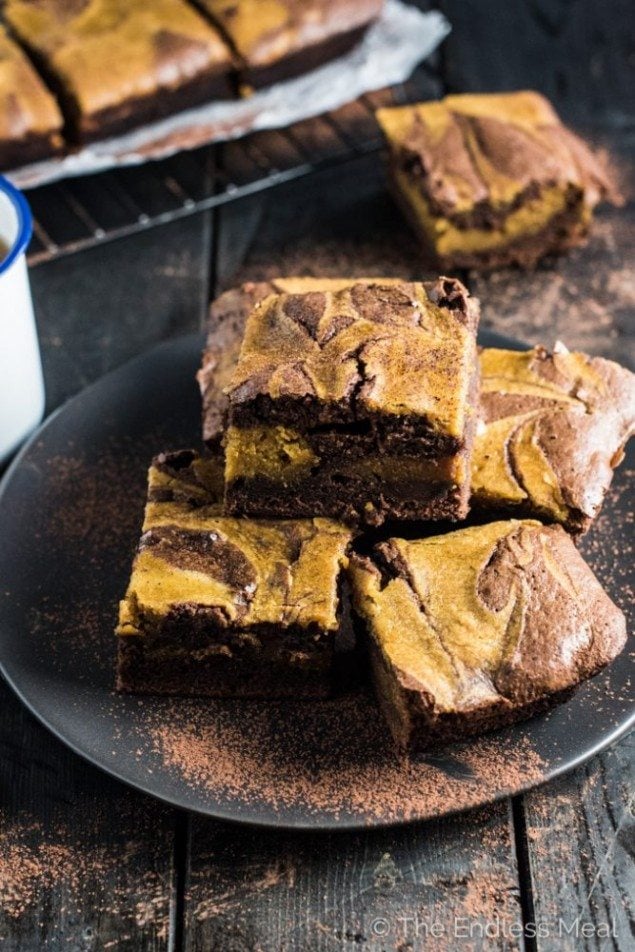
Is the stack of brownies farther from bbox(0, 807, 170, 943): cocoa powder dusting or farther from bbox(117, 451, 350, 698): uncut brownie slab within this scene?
bbox(0, 807, 170, 943): cocoa powder dusting

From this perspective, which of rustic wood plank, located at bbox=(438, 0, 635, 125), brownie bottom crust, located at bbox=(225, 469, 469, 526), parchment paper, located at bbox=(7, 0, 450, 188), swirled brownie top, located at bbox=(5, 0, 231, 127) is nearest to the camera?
brownie bottom crust, located at bbox=(225, 469, 469, 526)

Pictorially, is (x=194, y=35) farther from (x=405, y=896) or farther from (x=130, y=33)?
(x=405, y=896)

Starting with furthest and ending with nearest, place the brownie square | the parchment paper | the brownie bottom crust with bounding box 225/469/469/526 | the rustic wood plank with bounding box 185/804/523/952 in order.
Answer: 1. the parchment paper
2. the brownie square
3. the brownie bottom crust with bounding box 225/469/469/526
4. the rustic wood plank with bounding box 185/804/523/952

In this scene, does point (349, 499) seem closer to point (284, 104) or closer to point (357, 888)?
point (357, 888)

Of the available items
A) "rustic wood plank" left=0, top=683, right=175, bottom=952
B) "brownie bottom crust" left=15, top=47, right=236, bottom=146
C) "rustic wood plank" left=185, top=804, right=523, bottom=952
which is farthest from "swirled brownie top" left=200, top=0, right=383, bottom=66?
"rustic wood plank" left=185, top=804, right=523, bottom=952

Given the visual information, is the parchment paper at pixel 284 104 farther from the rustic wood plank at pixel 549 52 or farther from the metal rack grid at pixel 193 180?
the rustic wood plank at pixel 549 52

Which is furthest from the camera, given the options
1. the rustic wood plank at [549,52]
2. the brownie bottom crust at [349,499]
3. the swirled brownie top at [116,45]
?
the rustic wood plank at [549,52]

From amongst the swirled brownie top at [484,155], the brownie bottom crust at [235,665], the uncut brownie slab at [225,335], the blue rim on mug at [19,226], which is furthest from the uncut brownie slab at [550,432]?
the blue rim on mug at [19,226]

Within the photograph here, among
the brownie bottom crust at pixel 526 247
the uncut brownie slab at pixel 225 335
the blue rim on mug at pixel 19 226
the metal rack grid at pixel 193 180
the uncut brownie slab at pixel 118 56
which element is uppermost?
the blue rim on mug at pixel 19 226
